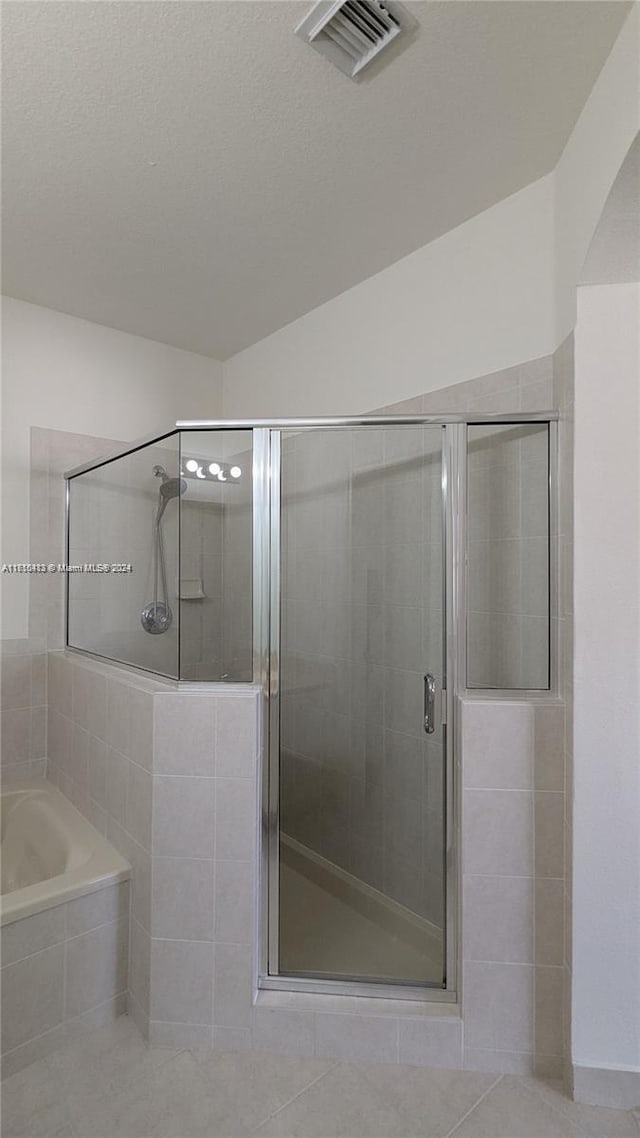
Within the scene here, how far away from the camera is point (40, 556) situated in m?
2.59

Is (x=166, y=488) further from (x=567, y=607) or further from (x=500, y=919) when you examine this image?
(x=500, y=919)

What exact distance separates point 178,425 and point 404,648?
0.97 meters

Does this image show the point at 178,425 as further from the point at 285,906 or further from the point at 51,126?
the point at 285,906

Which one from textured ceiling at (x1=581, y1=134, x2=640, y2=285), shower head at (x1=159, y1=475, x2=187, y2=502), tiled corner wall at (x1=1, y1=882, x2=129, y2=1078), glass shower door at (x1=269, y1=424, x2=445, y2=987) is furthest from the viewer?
shower head at (x1=159, y1=475, x2=187, y2=502)

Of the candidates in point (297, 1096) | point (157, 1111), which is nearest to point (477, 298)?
point (297, 1096)

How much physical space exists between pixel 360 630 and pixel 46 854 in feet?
4.95

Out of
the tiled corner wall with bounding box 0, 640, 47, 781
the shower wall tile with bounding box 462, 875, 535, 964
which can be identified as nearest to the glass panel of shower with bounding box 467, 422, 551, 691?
the shower wall tile with bounding box 462, 875, 535, 964

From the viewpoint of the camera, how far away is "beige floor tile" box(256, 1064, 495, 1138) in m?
1.40

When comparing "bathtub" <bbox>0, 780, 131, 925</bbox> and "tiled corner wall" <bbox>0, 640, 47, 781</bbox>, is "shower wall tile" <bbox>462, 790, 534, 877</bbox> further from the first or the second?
"tiled corner wall" <bbox>0, 640, 47, 781</bbox>

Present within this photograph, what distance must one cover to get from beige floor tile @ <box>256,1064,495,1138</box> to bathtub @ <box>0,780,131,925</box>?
2.57ft

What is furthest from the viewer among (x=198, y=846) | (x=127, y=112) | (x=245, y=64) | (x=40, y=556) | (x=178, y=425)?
(x=40, y=556)

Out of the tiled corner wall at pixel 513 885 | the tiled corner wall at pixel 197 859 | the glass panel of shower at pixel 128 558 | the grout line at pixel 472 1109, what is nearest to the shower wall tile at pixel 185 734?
the tiled corner wall at pixel 197 859

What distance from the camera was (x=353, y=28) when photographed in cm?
126

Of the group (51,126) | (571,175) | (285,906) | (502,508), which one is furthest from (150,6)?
(285,906)
